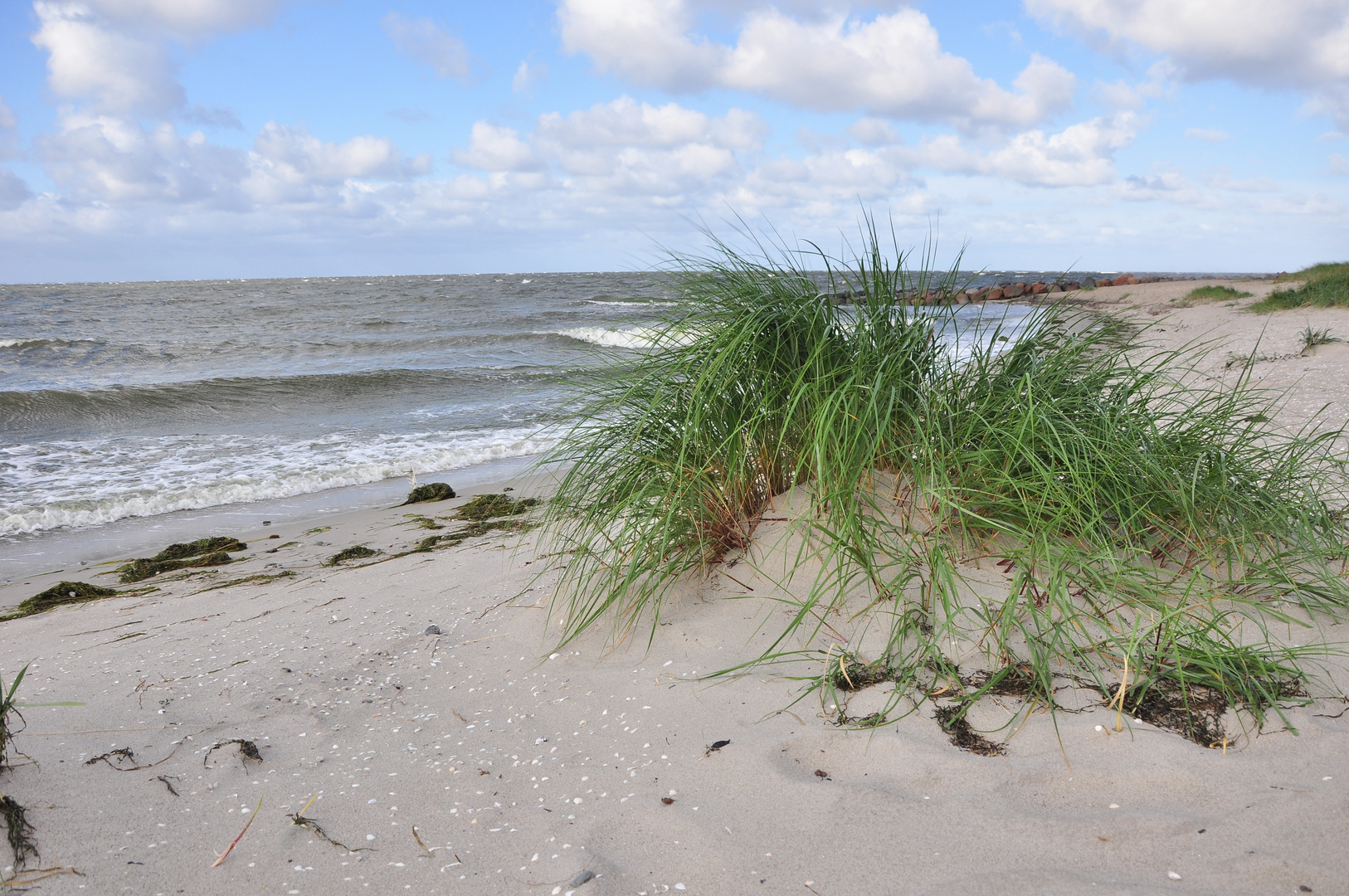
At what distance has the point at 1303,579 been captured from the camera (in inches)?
88.1

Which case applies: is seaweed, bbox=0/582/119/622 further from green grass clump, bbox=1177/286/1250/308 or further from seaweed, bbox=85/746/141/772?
green grass clump, bbox=1177/286/1250/308

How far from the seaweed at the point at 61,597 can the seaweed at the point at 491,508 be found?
2041 millimetres

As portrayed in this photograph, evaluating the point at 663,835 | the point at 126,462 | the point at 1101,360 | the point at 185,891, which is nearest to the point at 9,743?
the point at 185,891

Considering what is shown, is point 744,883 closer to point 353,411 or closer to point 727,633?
point 727,633

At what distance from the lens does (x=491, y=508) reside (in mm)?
5566

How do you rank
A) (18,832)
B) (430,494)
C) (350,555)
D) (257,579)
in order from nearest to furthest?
(18,832) → (257,579) → (350,555) → (430,494)

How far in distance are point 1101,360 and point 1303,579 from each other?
844mm

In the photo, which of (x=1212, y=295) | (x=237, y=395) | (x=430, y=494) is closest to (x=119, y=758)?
(x=430, y=494)

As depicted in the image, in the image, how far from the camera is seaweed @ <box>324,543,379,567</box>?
177 inches

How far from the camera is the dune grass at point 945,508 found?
1.90 meters

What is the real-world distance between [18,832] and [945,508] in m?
2.20

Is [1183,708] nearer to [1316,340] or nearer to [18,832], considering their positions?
[18,832]

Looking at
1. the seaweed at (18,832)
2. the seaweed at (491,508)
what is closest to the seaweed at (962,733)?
the seaweed at (18,832)

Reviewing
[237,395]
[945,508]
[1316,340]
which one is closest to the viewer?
[945,508]
